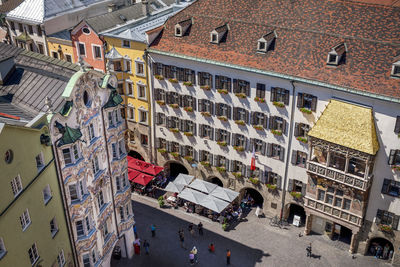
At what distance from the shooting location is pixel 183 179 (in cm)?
6138

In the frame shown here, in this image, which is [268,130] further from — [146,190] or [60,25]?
[60,25]

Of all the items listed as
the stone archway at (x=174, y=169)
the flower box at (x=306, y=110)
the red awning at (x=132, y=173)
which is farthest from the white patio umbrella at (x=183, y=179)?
the flower box at (x=306, y=110)

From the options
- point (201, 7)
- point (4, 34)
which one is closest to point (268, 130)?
point (201, 7)

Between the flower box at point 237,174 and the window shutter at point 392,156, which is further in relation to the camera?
the flower box at point 237,174

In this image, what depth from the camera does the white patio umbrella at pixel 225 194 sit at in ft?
189

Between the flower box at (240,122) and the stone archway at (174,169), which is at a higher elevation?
the flower box at (240,122)

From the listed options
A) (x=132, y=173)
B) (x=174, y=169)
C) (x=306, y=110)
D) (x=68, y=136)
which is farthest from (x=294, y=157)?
(x=68, y=136)

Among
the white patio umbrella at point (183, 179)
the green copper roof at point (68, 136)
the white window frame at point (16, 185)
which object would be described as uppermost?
the green copper roof at point (68, 136)

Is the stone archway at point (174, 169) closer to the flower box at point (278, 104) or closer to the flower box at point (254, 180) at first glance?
the flower box at point (254, 180)

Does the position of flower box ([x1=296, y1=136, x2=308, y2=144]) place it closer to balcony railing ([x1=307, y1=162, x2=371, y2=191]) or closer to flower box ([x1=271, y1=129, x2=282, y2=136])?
flower box ([x1=271, y1=129, x2=282, y2=136])

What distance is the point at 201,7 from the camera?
5706cm

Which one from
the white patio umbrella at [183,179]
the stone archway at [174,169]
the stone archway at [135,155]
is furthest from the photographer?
the stone archway at [135,155]

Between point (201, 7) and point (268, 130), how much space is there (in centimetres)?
1732

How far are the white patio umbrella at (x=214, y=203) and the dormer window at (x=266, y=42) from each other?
61.7ft
